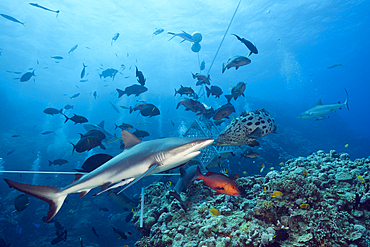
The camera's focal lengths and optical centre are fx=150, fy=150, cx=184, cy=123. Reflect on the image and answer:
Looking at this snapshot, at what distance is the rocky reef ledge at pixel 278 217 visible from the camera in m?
2.39

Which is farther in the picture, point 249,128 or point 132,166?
point 249,128

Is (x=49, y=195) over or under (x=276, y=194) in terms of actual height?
under

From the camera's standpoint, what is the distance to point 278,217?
286 cm

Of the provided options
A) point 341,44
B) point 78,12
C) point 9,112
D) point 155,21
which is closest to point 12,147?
point 9,112

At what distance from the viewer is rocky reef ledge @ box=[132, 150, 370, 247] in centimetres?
239


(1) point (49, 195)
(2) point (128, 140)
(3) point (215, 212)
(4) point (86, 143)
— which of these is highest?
(2) point (128, 140)

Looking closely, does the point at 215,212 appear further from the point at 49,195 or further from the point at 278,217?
the point at 49,195

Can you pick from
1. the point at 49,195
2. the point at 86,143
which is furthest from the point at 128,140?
the point at 86,143

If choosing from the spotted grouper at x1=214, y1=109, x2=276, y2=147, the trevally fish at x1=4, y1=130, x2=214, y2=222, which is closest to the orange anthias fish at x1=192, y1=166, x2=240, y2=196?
the trevally fish at x1=4, y1=130, x2=214, y2=222

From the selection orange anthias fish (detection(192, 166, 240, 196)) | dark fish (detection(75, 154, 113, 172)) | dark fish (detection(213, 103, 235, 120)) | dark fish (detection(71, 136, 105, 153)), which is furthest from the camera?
dark fish (detection(213, 103, 235, 120))

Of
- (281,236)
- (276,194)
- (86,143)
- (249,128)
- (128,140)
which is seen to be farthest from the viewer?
(86,143)

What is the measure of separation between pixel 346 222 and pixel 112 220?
13.3m

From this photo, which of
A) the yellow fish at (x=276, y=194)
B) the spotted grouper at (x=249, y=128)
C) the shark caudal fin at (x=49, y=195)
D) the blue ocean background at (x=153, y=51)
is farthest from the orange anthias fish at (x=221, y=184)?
the blue ocean background at (x=153, y=51)

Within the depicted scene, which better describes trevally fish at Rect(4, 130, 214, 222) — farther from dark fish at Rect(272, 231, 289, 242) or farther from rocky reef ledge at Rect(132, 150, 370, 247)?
dark fish at Rect(272, 231, 289, 242)
